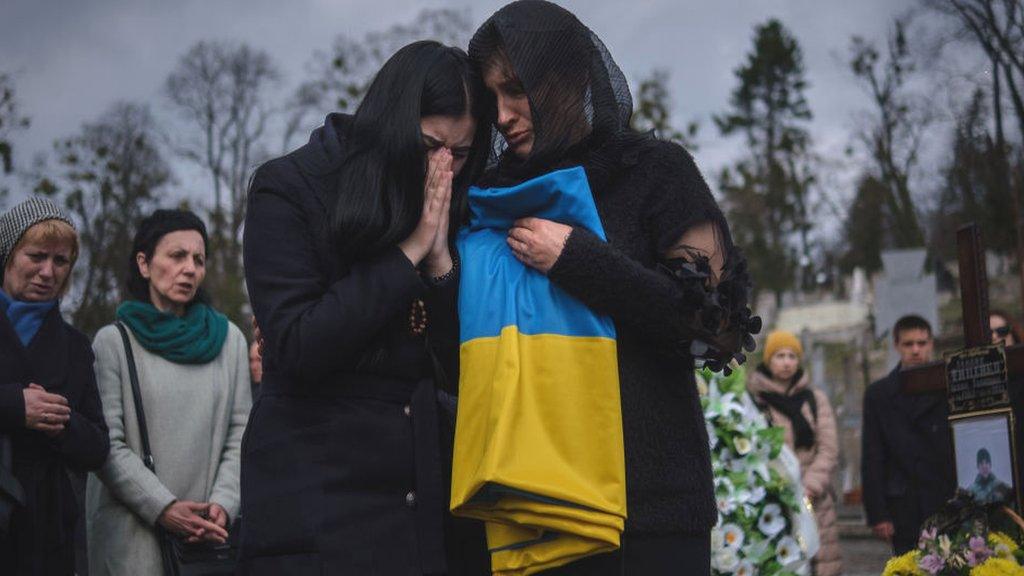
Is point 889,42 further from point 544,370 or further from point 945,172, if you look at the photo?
point 544,370

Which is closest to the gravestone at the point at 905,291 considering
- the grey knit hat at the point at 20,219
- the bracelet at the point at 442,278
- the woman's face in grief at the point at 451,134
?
the grey knit hat at the point at 20,219

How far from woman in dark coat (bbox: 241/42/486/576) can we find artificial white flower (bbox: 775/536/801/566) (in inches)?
158

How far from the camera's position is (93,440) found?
14.2 feet

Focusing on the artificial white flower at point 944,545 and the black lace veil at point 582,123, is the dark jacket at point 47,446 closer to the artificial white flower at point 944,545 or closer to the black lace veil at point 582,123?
the black lace veil at point 582,123

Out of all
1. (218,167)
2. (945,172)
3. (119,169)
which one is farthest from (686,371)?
(945,172)

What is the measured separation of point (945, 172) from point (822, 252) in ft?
74.0

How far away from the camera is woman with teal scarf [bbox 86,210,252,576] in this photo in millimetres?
4602

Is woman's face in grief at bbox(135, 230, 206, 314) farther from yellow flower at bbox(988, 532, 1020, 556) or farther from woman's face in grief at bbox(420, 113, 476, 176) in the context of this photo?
yellow flower at bbox(988, 532, 1020, 556)

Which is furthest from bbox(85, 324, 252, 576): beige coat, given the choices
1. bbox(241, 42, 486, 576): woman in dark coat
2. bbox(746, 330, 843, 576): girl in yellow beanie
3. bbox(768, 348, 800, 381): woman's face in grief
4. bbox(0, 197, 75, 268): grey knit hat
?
bbox(768, 348, 800, 381): woman's face in grief

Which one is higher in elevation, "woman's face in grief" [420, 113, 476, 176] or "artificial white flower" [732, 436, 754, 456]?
"woman's face in grief" [420, 113, 476, 176]

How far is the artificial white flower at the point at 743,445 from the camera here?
6.46 meters

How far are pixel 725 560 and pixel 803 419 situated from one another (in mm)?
3200

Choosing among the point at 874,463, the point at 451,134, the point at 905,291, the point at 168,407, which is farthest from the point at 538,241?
the point at 905,291

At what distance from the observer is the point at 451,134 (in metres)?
2.79
